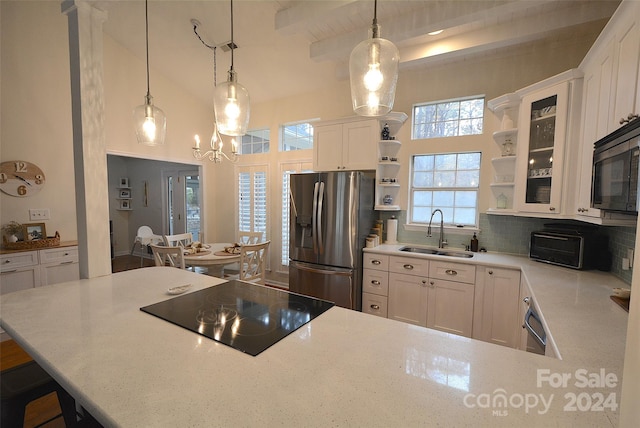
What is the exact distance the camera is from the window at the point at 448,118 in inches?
122

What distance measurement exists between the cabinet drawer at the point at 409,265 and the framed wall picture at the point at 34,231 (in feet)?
13.1

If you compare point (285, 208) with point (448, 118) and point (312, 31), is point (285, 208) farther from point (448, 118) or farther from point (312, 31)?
point (448, 118)

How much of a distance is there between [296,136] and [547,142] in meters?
3.13

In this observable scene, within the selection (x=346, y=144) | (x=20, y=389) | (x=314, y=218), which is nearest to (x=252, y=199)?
(x=314, y=218)

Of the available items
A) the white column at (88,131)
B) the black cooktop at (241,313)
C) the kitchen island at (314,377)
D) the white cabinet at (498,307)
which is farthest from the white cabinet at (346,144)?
the kitchen island at (314,377)

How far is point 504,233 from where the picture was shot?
116 inches

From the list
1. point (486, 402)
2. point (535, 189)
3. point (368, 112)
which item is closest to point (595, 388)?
point (486, 402)

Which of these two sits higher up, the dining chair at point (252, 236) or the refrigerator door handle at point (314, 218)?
the refrigerator door handle at point (314, 218)

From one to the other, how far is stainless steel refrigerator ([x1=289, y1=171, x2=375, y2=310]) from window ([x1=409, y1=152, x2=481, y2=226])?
0.61 meters

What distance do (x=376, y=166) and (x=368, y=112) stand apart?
2.09m

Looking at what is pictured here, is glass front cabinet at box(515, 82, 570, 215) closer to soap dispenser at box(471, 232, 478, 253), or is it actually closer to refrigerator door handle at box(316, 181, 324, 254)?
soap dispenser at box(471, 232, 478, 253)

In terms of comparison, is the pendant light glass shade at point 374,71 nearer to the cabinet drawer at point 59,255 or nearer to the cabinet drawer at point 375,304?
the cabinet drawer at point 375,304

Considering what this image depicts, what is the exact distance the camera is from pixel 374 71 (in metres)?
1.09

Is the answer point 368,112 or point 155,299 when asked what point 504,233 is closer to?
point 368,112
